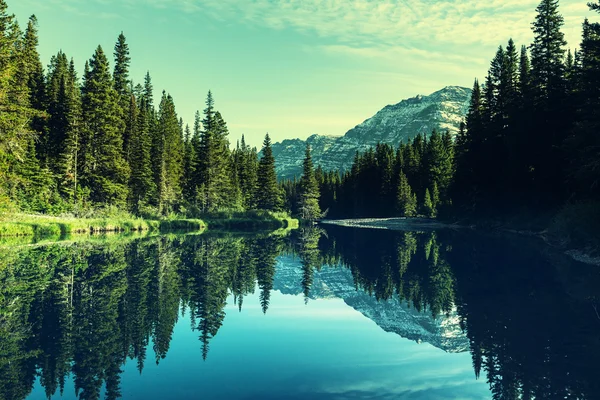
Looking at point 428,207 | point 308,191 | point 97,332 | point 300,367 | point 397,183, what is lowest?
point 300,367

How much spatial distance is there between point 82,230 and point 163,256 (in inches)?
1006

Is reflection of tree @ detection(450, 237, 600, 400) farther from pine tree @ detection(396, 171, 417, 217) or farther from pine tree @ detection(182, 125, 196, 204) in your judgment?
pine tree @ detection(396, 171, 417, 217)

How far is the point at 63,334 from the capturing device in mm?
10578

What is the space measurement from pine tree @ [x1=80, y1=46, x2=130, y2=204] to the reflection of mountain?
149 feet

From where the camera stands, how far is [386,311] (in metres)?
14.8

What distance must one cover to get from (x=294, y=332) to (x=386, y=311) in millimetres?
3848

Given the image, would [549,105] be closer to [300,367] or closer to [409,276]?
[409,276]

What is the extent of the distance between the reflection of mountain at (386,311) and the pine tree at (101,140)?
149 feet

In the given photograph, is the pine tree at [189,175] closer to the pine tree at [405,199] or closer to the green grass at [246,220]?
the green grass at [246,220]

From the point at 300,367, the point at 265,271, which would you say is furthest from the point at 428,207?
the point at 300,367

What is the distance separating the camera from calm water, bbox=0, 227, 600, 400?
7.88m

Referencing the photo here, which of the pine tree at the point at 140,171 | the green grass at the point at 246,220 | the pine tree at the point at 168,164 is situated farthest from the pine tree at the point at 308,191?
the pine tree at the point at 140,171

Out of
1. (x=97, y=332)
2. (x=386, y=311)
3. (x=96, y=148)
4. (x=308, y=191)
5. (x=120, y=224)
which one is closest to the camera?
(x=97, y=332)

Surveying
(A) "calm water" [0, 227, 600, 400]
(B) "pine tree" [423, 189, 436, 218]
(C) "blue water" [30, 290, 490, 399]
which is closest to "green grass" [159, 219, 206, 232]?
(A) "calm water" [0, 227, 600, 400]
